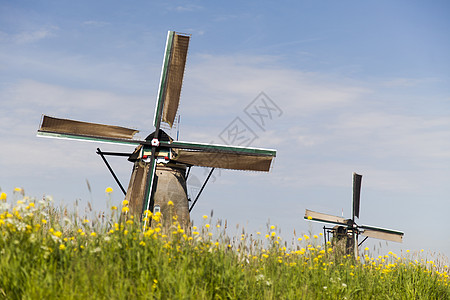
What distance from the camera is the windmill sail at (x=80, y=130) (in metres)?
17.4

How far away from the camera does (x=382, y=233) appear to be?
99.3ft

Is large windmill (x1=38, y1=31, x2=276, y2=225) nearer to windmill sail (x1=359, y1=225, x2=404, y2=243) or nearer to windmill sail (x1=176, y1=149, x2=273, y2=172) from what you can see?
windmill sail (x1=176, y1=149, x2=273, y2=172)

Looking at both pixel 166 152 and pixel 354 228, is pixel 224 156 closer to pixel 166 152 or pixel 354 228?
pixel 166 152

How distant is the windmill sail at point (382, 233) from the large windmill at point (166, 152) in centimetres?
1532

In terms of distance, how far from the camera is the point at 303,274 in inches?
364

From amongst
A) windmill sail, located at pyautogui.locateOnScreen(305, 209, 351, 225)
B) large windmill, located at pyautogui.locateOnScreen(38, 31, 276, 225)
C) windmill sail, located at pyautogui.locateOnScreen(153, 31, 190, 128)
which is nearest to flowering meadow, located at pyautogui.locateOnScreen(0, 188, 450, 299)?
large windmill, located at pyautogui.locateOnScreen(38, 31, 276, 225)

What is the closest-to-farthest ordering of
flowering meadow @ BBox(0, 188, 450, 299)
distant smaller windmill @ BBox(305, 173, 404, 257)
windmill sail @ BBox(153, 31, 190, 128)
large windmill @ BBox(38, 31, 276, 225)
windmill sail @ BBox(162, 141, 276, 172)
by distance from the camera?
1. flowering meadow @ BBox(0, 188, 450, 299)
2. large windmill @ BBox(38, 31, 276, 225)
3. windmill sail @ BBox(162, 141, 276, 172)
4. windmill sail @ BBox(153, 31, 190, 128)
5. distant smaller windmill @ BBox(305, 173, 404, 257)

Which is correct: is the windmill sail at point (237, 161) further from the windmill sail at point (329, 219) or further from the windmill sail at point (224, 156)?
the windmill sail at point (329, 219)

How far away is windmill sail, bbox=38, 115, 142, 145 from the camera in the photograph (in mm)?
17391

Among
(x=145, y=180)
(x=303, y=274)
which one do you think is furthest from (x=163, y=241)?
(x=145, y=180)

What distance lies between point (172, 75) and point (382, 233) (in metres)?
18.9

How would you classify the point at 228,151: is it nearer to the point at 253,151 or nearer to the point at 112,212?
the point at 253,151

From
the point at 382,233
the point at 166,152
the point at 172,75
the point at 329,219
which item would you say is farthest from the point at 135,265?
the point at 382,233

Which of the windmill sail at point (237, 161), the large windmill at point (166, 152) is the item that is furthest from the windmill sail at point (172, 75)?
the windmill sail at point (237, 161)
